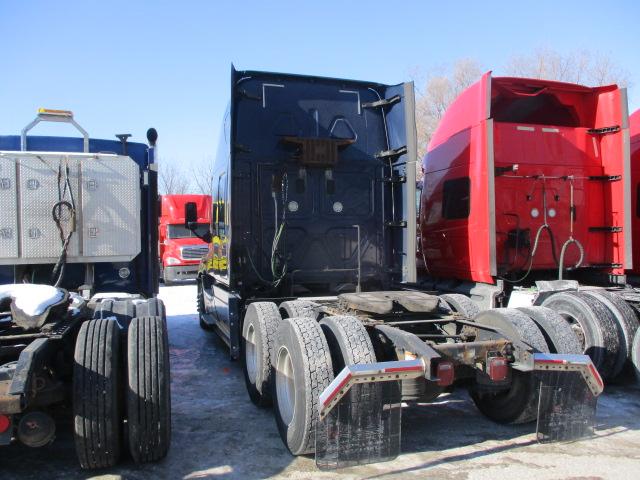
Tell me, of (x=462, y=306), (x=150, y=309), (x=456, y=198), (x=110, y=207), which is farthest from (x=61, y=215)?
(x=456, y=198)

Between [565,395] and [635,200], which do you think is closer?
[565,395]

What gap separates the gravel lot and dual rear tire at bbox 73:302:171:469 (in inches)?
11.1

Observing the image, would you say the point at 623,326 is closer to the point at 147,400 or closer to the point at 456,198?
the point at 456,198

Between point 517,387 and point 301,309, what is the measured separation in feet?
6.96

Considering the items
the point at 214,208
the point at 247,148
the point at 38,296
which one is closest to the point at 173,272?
the point at 214,208

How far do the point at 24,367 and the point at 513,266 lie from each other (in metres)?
5.95

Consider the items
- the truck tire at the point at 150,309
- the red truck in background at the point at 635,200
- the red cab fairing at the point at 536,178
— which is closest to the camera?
the truck tire at the point at 150,309

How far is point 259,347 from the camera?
215 inches

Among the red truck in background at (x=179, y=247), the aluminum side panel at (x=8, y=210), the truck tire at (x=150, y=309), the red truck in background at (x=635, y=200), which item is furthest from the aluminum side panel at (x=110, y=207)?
the red truck in background at (x=179, y=247)

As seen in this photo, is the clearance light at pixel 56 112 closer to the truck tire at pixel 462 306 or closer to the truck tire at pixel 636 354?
the truck tire at pixel 462 306

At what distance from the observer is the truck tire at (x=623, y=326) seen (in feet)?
20.1

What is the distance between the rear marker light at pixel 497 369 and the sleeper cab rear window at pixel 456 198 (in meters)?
3.63

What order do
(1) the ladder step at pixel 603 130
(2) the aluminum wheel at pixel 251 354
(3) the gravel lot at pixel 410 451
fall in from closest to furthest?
1. (3) the gravel lot at pixel 410 451
2. (2) the aluminum wheel at pixel 251 354
3. (1) the ladder step at pixel 603 130

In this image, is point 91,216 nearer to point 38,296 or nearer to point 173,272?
point 38,296
